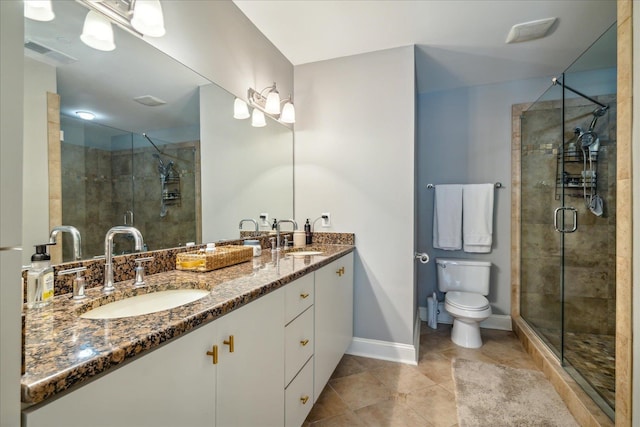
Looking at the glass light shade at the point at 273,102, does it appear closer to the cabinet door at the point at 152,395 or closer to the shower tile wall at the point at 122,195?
the shower tile wall at the point at 122,195

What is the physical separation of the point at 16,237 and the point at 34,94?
750 millimetres

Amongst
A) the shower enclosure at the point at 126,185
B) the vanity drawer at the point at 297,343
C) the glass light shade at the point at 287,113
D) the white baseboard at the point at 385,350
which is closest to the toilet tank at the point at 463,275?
the white baseboard at the point at 385,350

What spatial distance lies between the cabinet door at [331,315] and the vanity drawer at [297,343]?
97 mm

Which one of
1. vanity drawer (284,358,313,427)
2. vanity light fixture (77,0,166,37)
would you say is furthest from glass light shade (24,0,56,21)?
vanity drawer (284,358,313,427)

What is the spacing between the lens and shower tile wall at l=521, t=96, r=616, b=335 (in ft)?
6.37

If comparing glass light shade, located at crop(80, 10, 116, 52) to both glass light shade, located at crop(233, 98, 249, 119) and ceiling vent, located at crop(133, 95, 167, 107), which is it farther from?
glass light shade, located at crop(233, 98, 249, 119)

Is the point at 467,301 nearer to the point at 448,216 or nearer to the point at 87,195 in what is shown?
the point at 448,216

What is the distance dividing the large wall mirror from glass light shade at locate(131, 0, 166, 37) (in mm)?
62

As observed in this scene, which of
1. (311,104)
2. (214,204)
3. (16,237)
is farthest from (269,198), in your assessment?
(16,237)

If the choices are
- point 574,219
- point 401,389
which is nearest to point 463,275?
point 574,219

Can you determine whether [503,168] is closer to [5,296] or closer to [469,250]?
[469,250]

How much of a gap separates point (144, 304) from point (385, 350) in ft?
5.99

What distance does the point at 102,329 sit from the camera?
66cm

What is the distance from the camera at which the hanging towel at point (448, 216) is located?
2.89 metres
